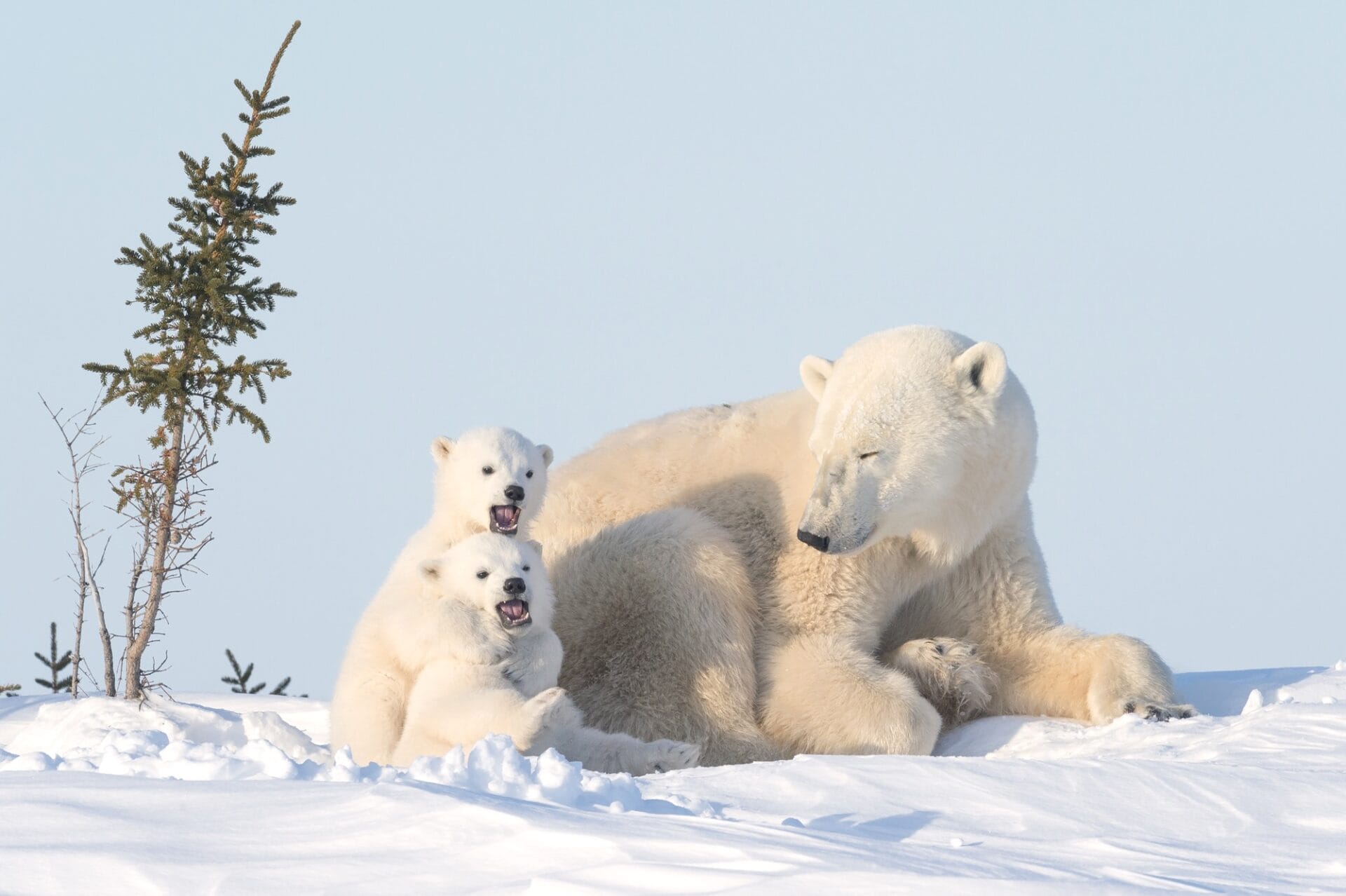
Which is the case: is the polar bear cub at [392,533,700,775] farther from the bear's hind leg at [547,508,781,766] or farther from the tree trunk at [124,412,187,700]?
the tree trunk at [124,412,187,700]

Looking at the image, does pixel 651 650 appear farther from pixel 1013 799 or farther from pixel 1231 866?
pixel 1231 866

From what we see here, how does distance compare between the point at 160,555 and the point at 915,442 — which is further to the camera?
the point at 160,555

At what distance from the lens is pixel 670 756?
536 cm

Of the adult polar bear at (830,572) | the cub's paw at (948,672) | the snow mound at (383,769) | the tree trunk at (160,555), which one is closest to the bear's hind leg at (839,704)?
the adult polar bear at (830,572)

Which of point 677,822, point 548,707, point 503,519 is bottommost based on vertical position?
point 677,822

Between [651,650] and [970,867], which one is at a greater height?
[651,650]

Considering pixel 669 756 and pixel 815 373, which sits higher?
pixel 815 373

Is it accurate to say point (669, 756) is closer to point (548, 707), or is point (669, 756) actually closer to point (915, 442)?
point (548, 707)

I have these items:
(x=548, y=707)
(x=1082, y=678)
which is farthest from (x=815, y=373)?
(x=548, y=707)

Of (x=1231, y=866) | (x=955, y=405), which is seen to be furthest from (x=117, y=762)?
(x=955, y=405)

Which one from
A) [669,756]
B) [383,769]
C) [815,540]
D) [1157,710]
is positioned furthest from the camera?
[1157,710]

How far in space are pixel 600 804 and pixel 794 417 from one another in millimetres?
3191

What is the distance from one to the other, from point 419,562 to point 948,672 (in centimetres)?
222

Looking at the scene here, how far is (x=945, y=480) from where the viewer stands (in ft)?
20.4
